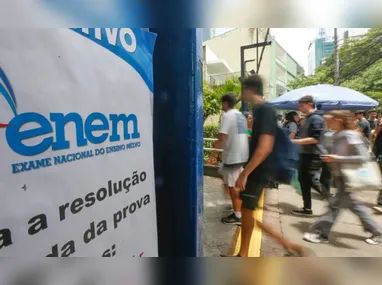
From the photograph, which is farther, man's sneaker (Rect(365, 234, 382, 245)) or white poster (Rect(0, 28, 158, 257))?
man's sneaker (Rect(365, 234, 382, 245))

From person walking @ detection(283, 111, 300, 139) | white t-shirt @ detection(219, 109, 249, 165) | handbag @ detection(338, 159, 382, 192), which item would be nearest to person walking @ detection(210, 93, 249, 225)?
white t-shirt @ detection(219, 109, 249, 165)

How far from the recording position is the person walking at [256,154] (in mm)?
2158

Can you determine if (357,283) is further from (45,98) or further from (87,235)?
(45,98)

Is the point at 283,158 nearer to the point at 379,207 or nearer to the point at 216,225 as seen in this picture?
the point at 216,225

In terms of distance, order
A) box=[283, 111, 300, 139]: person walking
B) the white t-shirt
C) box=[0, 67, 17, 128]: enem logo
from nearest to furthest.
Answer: box=[0, 67, 17, 128]: enem logo, the white t-shirt, box=[283, 111, 300, 139]: person walking

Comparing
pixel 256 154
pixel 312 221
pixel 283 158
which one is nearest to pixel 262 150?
pixel 256 154

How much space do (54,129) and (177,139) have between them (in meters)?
0.95

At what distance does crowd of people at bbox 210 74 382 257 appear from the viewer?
Result: 2230 mm

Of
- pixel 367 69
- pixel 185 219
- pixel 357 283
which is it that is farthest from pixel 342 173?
pixel 367 69

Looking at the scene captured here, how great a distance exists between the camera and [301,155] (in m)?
3.38

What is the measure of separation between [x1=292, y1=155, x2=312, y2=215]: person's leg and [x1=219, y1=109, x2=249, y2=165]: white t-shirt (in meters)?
0.86

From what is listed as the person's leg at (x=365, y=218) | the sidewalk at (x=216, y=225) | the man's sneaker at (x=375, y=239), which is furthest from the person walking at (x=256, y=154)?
the man's sneaker at (x=375, y=239)

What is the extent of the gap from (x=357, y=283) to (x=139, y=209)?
0.91 meters

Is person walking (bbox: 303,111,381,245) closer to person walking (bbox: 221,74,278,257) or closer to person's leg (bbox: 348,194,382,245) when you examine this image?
person's leg (bbox: 348,194,382,245)
